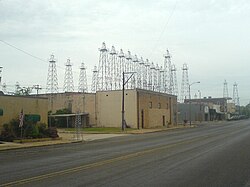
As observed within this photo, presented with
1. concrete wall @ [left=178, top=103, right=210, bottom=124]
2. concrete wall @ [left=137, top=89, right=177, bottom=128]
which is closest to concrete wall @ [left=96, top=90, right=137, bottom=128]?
concrete wall @ [left=137, top=89, right=177, bottom=128]

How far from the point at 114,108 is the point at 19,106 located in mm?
34474

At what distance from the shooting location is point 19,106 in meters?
40.2

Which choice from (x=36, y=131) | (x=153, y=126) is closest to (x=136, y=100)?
(x=153, y=126)

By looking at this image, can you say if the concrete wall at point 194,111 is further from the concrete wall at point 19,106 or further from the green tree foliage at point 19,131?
the green tree foliage at point 19,131

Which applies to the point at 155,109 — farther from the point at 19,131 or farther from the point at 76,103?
the point at 19,131

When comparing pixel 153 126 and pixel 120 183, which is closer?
pixel 120 183

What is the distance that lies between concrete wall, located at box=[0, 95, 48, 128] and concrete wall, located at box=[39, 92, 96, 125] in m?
30.9

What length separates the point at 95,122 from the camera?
76.2 m

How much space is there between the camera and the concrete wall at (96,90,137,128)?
72.3 metres

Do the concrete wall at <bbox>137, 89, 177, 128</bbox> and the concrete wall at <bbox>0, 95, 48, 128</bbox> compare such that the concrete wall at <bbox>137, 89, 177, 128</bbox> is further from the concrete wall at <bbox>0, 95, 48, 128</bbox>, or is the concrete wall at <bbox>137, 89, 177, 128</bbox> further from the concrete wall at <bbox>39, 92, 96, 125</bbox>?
the concrete wall at <bbox>0, 95, 48, 128</bbox>

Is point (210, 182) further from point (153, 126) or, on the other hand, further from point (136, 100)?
point (153, 126)

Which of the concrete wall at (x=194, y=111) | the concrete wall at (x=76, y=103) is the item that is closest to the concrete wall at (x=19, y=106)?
the concrete wall at (x=76, y=103)

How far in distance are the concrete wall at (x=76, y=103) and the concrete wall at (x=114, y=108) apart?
1.34 metres

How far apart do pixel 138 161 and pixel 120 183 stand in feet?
20.0
